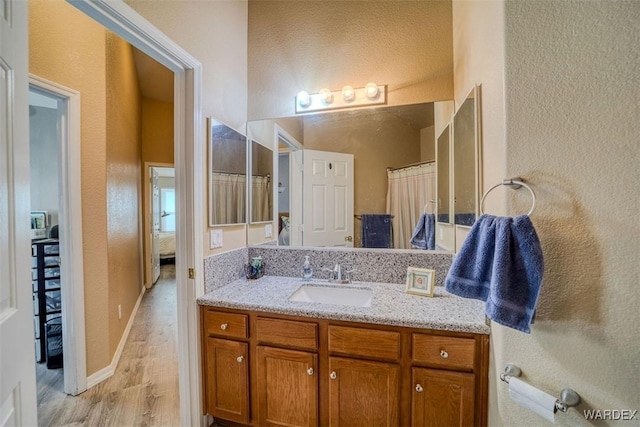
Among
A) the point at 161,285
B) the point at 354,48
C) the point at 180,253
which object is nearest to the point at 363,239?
the point at 180,253

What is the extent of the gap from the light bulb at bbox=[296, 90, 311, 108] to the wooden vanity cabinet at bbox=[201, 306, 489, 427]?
1.47 metres

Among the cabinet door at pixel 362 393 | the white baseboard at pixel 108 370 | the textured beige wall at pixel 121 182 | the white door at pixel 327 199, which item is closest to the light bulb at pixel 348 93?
the white door at pixel 327 199

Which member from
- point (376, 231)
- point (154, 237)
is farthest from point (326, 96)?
point (154, 237)

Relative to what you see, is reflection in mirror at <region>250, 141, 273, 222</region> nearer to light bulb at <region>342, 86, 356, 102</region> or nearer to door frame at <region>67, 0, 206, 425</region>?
door frame at <region>67, 0, 206, 425</region>

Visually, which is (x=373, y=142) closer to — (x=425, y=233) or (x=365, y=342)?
(x=425, y=233)

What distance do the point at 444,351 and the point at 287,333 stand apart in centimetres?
75

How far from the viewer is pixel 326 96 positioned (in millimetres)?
1924

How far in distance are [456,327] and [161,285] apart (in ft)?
16.2

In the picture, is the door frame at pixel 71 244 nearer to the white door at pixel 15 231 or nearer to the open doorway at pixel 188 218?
the open doorway at pixel 188 218

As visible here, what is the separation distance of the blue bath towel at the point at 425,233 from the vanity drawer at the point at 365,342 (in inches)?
27.6

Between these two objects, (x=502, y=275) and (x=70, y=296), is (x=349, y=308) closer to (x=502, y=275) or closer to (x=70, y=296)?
(x=502, y=275)

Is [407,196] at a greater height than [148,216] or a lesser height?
greater

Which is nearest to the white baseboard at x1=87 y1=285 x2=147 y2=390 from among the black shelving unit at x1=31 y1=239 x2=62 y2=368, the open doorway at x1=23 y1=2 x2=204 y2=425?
the black shelving unit at x1=31 y1=239 x2=62 y2=368

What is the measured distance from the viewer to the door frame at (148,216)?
417 cm
